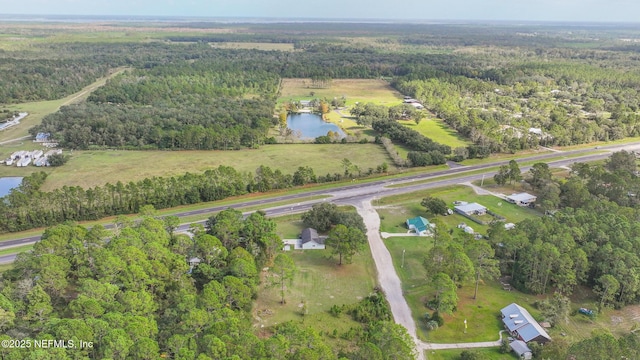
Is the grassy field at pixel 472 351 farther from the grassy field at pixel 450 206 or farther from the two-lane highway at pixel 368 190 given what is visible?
the two-lane highway at pixel 368 190

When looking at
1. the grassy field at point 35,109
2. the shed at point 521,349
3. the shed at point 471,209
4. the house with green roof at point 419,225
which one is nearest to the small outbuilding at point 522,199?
the shed at point 471,209

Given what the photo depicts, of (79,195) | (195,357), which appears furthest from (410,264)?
(79,195)

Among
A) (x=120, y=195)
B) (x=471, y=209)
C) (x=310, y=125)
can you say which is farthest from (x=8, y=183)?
(x=471, y=209)

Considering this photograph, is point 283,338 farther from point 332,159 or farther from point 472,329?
point 332,159

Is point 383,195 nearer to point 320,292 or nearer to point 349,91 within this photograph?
point 320,292

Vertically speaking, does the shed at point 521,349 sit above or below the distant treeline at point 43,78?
below

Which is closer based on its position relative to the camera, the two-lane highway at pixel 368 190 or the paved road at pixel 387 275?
the paved road at pixel 387 275
